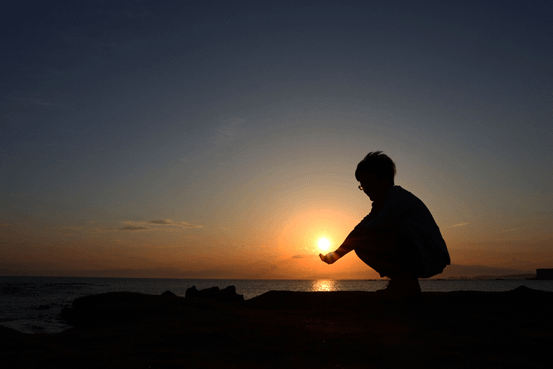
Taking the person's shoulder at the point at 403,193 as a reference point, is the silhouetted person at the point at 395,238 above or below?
below

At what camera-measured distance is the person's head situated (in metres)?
3.29

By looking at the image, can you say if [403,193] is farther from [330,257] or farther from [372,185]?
[330,257]

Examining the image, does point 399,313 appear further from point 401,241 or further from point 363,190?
point 363,190

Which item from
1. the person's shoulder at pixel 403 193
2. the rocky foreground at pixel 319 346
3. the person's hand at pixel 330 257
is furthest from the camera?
the person's shoulder at pixel 403 193

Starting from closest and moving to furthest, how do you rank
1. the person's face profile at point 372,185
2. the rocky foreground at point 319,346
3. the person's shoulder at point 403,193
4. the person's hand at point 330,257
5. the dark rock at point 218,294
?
the person's hand at point 330,257 → the rocky foreground at point 319,346 → the person's shoulder at point 403,193 → the person's face profile at point 372,185 → the dark rock at point 218,294

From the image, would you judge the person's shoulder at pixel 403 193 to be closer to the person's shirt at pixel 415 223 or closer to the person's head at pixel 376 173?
the person's shirt at pixel 415 223

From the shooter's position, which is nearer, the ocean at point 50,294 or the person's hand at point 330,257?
the person's hand at point 330,257

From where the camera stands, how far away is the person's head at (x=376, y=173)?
3.29 m

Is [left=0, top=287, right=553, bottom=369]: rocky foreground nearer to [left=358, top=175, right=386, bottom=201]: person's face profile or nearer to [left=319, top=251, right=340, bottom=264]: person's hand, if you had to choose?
[left=319, top=251, right=340, bottom=264]: person's hand

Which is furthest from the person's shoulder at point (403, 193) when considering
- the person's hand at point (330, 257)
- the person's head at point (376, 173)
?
the person's hand at point (330, 257)

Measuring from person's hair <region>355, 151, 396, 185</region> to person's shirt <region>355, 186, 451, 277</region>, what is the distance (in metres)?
0.16

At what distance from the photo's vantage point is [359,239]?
2.95 meters

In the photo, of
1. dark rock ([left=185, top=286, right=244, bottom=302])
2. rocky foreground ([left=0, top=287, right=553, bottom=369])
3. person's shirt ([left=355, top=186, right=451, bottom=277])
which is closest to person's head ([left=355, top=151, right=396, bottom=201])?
person's shirt ([left=355, top=186, right=451, bottom=277])

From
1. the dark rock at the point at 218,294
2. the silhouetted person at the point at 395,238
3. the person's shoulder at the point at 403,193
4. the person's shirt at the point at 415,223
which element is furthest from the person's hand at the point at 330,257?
the dark rock at the point at 218,294
